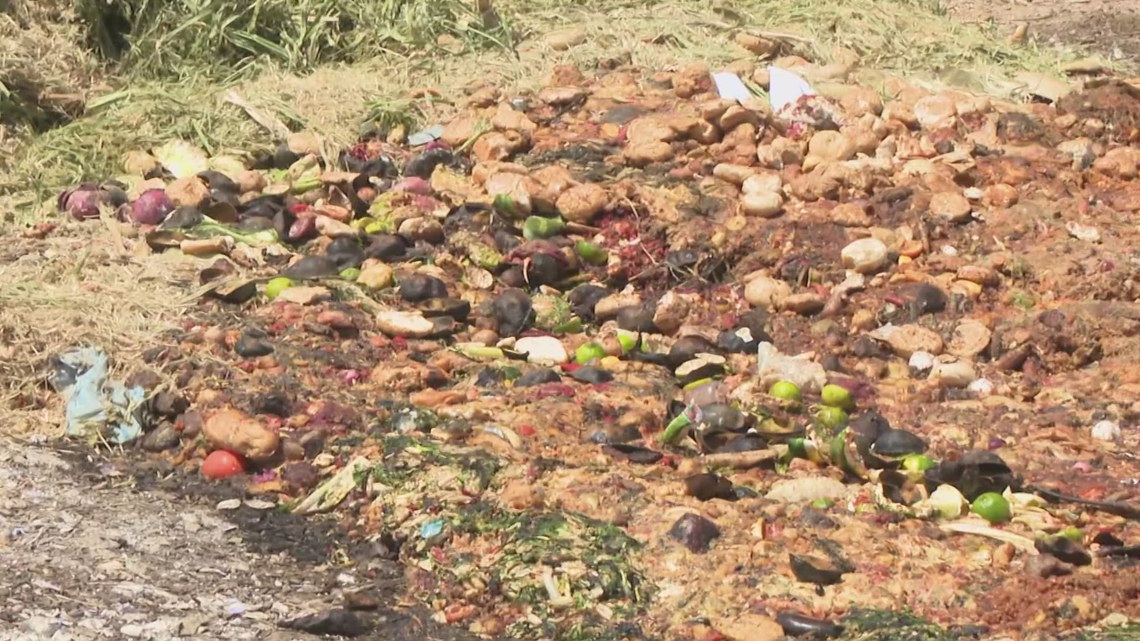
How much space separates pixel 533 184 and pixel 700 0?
2.22m

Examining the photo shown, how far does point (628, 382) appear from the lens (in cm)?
497

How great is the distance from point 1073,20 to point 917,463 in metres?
5.51

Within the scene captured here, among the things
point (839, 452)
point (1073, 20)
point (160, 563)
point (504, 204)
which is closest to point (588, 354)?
point (504, 204)

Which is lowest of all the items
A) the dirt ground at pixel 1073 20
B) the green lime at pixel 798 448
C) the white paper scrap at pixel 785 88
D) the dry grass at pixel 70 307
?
the dirt ground at pixel 1073 20

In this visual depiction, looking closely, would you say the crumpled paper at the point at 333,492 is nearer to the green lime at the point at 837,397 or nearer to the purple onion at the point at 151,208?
the green lime at the point at 837,397

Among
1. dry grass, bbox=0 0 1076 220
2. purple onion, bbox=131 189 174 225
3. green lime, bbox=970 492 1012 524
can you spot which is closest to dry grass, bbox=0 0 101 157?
dry grass, bbox=0 0 1076 220

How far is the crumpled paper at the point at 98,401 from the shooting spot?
474cm

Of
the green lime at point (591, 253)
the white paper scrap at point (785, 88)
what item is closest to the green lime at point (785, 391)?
the green lime at point (591, 253)

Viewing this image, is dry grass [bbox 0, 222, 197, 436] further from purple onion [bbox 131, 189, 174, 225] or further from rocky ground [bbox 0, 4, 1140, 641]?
purple onion [bbox 131, 189, 174, 225]

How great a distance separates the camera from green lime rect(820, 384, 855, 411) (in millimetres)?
4801

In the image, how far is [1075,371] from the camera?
5.08 m

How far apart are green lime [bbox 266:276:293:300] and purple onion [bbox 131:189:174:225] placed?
74cm

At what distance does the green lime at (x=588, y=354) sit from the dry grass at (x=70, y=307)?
3.99 feet

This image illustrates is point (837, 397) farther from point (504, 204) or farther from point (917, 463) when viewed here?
point (504, 204)
